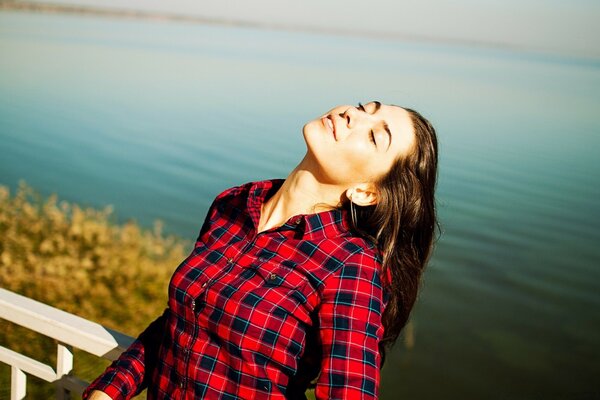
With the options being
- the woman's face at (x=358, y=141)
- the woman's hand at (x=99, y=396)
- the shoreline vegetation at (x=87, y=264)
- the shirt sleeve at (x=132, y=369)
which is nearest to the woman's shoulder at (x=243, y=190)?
the woman's face at (x=358, y=141)

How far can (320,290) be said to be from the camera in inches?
49.8

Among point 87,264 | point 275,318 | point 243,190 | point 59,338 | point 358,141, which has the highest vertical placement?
point 358,141

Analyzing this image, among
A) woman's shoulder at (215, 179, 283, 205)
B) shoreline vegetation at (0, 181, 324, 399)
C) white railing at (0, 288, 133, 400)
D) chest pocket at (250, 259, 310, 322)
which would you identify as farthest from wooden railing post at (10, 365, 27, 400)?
shoreline vegetation at (0, 181, 324, 399)

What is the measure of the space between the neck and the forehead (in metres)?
0.16

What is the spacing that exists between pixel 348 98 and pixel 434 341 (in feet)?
19.9

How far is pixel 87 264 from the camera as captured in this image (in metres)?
5.31

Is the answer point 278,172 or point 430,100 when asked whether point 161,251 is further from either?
point 430,100

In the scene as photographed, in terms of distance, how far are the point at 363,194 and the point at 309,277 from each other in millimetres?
256

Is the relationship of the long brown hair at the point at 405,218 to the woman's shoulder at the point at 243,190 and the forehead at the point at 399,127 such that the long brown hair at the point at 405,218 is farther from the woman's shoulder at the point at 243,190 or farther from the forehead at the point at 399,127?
the woman's shoulder at the point at 243,190

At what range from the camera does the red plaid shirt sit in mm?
1188

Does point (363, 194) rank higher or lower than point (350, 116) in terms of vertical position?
lower

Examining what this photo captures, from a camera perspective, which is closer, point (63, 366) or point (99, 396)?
point (99, 396)

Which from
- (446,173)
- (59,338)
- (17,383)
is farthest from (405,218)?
(446,173)

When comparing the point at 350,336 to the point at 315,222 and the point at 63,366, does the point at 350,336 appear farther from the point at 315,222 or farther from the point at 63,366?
the point at 63,366
